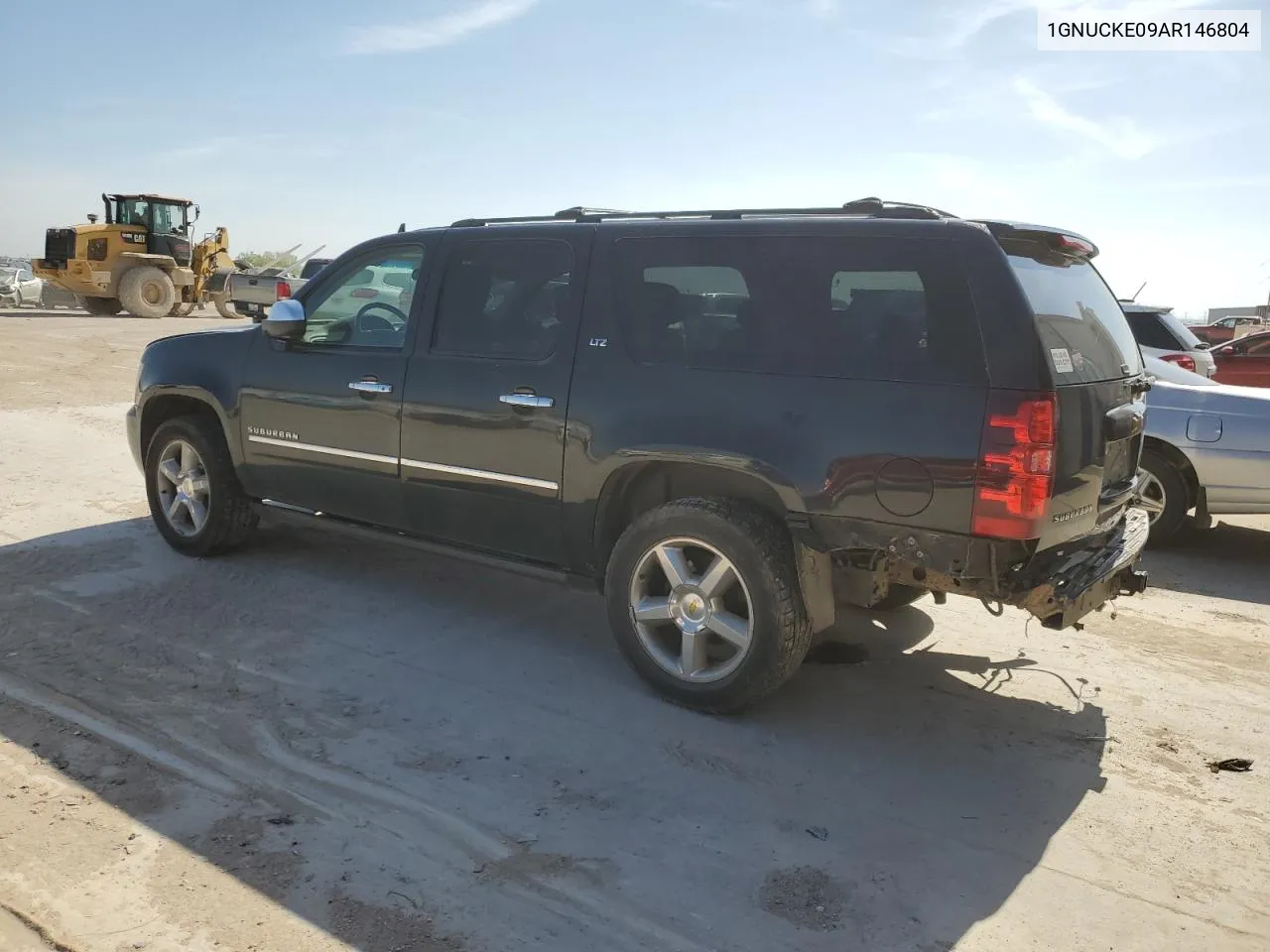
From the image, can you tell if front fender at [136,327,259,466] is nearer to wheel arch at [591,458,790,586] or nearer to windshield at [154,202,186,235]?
wheel arch at [591,458,790,586]

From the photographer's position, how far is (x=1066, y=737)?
4129 millimetres

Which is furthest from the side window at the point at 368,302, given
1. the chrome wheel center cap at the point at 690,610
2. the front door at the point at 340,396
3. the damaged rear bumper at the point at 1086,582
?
the damaged rear bumper at the point at 1086,582

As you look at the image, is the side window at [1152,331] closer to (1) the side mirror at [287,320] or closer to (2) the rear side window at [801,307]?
(2) the rear side window at [801,307]

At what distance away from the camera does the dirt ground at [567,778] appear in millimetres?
2861

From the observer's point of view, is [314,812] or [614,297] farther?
[614,297]

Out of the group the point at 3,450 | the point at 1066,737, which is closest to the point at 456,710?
the point at 1066,737

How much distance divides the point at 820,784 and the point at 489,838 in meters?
1.19

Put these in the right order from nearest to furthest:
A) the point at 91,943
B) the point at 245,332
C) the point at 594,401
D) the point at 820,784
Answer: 1. the point at 91,943
2. the point at 820,784
3. the point at 594,401
4. the point at 245,332

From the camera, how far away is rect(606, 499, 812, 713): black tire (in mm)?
3947

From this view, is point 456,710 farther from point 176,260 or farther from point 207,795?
point 176,260

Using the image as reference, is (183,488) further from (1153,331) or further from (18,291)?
(18,291)

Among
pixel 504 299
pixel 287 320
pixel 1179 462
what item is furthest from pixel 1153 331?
pixel 287 320

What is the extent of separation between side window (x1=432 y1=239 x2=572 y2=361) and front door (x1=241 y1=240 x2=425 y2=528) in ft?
0.91

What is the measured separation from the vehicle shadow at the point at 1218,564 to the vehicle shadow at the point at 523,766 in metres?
2.26
